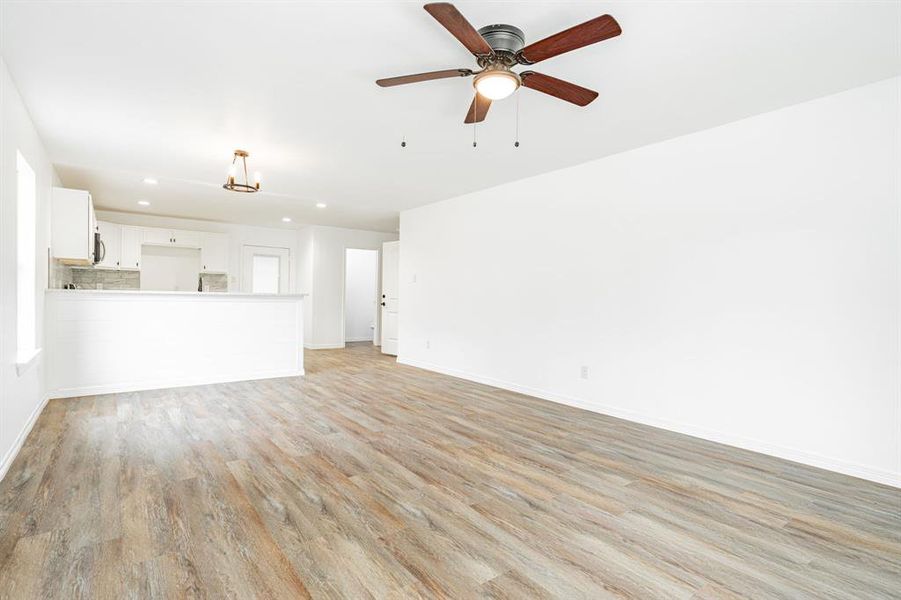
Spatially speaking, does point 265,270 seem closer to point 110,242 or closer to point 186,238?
point 186,238

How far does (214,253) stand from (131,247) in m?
1.25

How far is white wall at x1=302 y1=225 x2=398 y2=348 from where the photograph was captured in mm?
8703

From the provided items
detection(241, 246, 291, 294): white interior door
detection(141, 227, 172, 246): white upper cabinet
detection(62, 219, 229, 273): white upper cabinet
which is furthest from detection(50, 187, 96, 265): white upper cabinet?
detection(241, 246, 291, 294): white interior door

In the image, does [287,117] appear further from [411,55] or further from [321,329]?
[321,329]

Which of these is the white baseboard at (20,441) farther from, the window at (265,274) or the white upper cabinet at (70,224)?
the window at (265,274)

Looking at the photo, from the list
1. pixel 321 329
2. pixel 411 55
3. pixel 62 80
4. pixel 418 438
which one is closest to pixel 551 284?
pixel 418 438

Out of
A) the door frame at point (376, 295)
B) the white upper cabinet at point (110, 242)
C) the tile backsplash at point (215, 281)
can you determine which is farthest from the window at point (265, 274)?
the white upper cabinet at point (110, 242)

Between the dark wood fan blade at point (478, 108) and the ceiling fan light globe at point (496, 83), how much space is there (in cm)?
18

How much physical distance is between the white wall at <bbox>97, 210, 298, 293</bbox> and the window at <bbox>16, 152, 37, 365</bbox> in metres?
4.35

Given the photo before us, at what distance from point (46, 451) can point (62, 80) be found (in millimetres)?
Result: 2465

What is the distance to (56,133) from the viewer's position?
387 centimetres

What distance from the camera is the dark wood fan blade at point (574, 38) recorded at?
6.06ft

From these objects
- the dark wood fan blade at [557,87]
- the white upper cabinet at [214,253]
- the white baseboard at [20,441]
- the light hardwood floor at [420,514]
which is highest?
the dark wood fan blade at [557,87]

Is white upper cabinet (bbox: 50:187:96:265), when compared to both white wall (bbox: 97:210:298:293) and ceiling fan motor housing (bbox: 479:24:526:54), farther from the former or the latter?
ceiling fan motor housing (bbox: 479:24:526:54)
